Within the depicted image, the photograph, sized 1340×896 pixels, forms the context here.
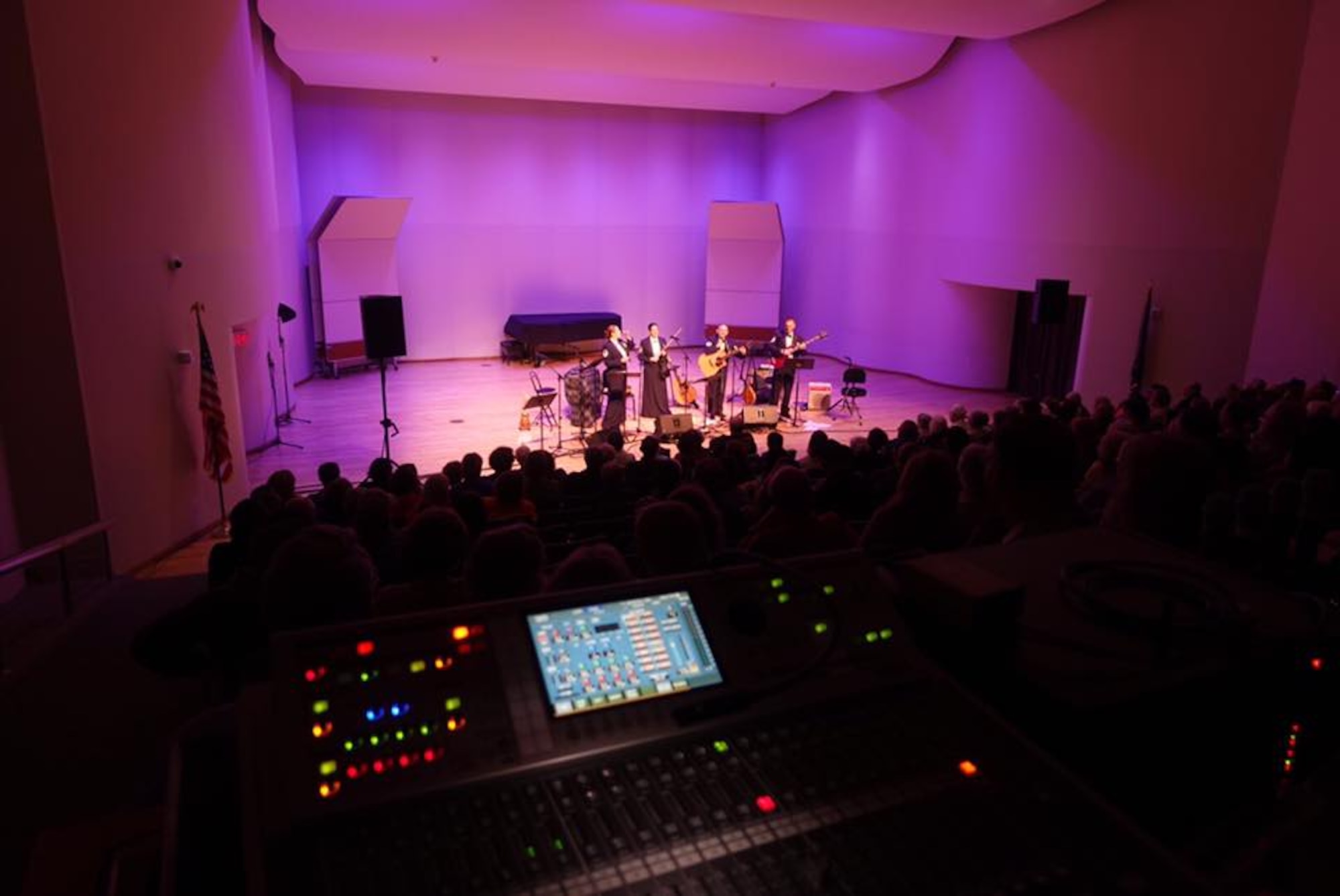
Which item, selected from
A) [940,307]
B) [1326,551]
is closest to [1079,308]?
[940,307]

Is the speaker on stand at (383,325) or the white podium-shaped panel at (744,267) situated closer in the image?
the speaker on stand at (383,325)

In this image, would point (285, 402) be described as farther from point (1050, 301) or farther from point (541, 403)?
point (1050, 301)

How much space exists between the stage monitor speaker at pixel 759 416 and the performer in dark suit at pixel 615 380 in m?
1.58

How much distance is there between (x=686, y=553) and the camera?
9.09 feet

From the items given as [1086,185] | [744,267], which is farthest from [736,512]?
[744,267]

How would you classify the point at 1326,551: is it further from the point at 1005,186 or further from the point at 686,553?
the point at 1005,186

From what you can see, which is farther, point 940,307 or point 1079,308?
point 940,307

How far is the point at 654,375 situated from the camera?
38.5 feet

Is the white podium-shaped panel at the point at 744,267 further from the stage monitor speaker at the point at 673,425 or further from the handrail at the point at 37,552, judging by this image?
the handrail at the point at 37,552

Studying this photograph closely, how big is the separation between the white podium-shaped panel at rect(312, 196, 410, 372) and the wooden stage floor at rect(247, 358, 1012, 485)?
24.4 inches

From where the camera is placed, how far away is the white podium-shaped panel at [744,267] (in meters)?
16.6

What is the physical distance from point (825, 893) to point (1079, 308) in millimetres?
13106

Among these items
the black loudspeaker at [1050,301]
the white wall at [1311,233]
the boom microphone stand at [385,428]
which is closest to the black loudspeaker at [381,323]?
the boom microphone stand at [385,428]

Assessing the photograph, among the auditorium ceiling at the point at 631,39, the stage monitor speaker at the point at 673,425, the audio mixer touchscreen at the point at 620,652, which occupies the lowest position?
the stage monitor speaker at the point at 673,425
